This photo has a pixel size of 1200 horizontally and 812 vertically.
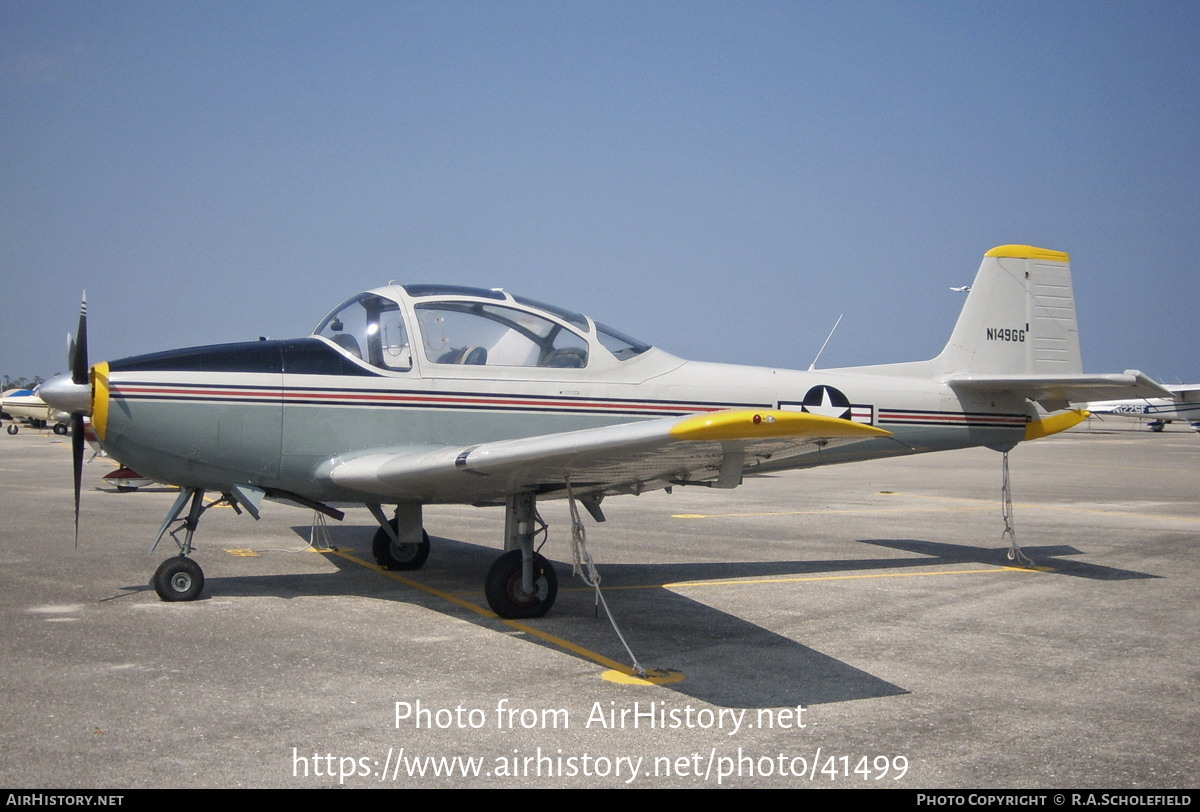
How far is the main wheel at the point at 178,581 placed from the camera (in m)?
7.11

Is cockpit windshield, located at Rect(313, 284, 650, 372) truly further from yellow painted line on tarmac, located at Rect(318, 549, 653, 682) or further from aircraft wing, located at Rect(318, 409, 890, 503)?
yellow painted line on tarmac, located at Rect(318, 549, 653, 682)

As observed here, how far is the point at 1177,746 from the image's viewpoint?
438 centimetres

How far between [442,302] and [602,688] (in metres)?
3.67

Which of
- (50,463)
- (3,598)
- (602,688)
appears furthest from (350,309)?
(50,463)

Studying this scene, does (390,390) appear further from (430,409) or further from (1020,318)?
(1020,318)

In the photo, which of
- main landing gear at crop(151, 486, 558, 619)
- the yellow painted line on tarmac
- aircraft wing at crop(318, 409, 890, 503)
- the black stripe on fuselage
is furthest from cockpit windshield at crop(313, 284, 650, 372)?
the yellow painted line on tarmac

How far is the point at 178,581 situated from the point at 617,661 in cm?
360

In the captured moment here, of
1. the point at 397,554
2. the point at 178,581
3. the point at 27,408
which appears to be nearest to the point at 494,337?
the point at 397,554

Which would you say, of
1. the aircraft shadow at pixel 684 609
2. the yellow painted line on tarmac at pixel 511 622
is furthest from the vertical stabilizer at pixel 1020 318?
the yellow painted line on tarmac at pixel 511 622

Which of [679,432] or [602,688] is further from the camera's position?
[602,688]

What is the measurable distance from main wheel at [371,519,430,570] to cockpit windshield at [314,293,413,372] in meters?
2.18

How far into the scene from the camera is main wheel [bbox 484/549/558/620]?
686 cm
